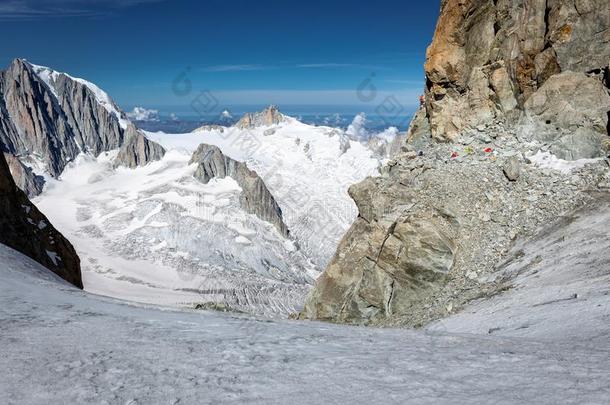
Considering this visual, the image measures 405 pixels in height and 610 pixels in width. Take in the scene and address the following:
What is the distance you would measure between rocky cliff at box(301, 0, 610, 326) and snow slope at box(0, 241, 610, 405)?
11693 millimetres

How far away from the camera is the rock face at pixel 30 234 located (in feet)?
105

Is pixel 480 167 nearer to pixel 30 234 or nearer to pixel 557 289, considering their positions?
pixel 557 289

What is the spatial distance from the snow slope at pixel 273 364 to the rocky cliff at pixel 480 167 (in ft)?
38.4

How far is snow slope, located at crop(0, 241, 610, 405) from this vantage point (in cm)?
809

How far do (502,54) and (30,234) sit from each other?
38562mm

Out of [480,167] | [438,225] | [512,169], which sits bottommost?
[438,225]

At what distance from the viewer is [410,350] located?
1061cm

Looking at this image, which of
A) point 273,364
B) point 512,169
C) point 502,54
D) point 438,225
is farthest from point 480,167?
point 273,364

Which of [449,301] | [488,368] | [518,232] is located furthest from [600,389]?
[518,232]

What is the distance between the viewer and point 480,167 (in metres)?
29.9

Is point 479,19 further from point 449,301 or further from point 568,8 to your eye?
point 449,301

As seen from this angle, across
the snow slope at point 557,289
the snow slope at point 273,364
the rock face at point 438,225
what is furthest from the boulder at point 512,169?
the snow slope at point 273,364

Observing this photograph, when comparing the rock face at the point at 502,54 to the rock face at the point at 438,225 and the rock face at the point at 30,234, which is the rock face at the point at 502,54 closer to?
the rock face at the point at 438,225

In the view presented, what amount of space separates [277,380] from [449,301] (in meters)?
17.0
